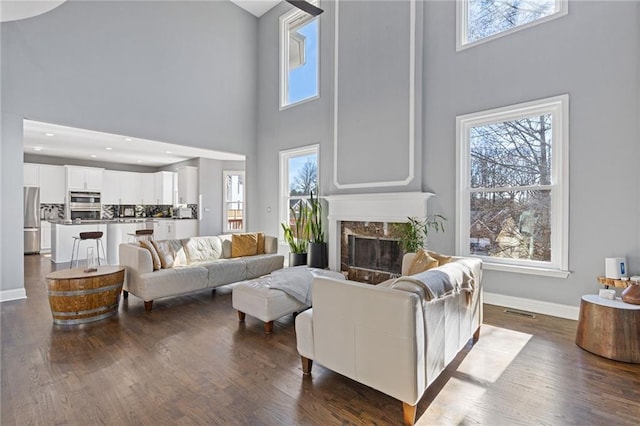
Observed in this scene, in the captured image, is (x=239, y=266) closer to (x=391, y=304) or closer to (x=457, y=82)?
(x=391, y=304)

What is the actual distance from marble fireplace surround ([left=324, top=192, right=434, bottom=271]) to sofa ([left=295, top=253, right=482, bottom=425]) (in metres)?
2.10

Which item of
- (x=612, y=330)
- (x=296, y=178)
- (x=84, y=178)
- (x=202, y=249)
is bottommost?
(x=612, y=330)

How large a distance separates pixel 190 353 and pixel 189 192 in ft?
21.4

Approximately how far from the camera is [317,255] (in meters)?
5.36

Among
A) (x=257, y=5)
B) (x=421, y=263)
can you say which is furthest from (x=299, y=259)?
(x=257, y=5)

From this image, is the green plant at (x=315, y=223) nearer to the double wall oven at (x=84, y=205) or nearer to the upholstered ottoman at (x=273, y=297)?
the upholstered ottoman at (x=273, y=297)

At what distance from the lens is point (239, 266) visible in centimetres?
435

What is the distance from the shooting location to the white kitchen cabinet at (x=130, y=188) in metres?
8.83

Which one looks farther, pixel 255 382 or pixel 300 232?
pixel 300 232

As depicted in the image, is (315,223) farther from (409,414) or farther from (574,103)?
(409,414)

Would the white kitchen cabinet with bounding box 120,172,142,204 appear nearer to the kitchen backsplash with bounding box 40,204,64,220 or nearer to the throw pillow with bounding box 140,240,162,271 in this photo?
the kitchen backsplash with bounding box 40,204,64,220

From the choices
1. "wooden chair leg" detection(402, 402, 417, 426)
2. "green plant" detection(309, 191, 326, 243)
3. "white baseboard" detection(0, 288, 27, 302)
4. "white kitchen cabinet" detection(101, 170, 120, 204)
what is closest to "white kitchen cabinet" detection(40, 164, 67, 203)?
"white kitchen cabinet" detection(101, 170, 120, 204)

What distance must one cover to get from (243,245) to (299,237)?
3.99 feet

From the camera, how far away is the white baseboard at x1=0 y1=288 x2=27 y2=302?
12.6 ft
